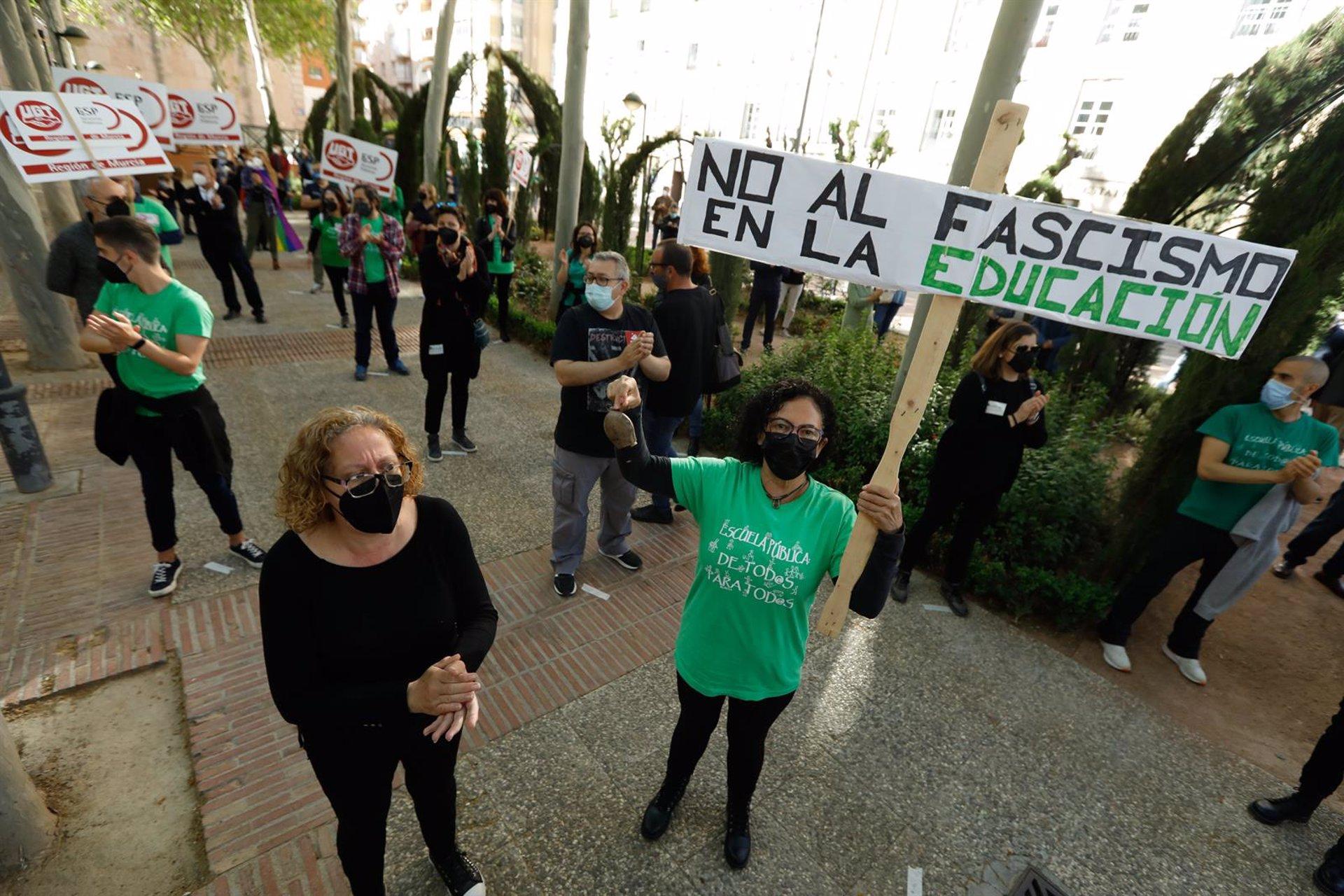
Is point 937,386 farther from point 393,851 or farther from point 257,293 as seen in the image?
point 257,293

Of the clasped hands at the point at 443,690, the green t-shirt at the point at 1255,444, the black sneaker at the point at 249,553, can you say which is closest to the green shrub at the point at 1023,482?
the green t-shirt at the point at 1255,444

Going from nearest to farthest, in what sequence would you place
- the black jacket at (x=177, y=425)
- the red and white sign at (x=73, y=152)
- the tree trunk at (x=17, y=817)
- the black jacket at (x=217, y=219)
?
the tree trunk at (x=17, y=817)
the black jacket at (x=177, y=425)
the red and white sign at (x=73, y=152)
the black jacket at (x=217, y=219)

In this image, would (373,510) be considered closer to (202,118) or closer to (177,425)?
(177,425)

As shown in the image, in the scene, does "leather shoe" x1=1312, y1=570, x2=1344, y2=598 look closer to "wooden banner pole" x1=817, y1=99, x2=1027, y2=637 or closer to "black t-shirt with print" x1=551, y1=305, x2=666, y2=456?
"wooden banner pole" x1=817, y1=99, x2=1027, y2=637

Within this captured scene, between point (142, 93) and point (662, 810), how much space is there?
30.3 ft

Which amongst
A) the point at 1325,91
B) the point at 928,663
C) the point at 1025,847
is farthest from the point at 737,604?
the point at 1325,91

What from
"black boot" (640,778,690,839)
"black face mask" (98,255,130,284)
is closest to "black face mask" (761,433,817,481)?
"black boot" (640,778,690,839)

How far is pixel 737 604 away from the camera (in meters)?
2.25

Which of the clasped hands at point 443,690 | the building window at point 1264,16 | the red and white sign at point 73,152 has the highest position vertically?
the building window at point 1264,16

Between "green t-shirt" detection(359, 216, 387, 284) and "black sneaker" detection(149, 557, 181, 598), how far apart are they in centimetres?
370

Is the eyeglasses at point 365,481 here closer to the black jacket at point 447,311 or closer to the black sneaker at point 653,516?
the black sneaker at point 653,516

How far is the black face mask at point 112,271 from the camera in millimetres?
3213

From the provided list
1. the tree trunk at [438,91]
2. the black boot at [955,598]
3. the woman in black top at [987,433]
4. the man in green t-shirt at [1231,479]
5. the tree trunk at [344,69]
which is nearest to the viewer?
the man in green t-shirt at [1231,479]

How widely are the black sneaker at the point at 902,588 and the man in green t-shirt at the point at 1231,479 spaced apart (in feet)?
4.14
